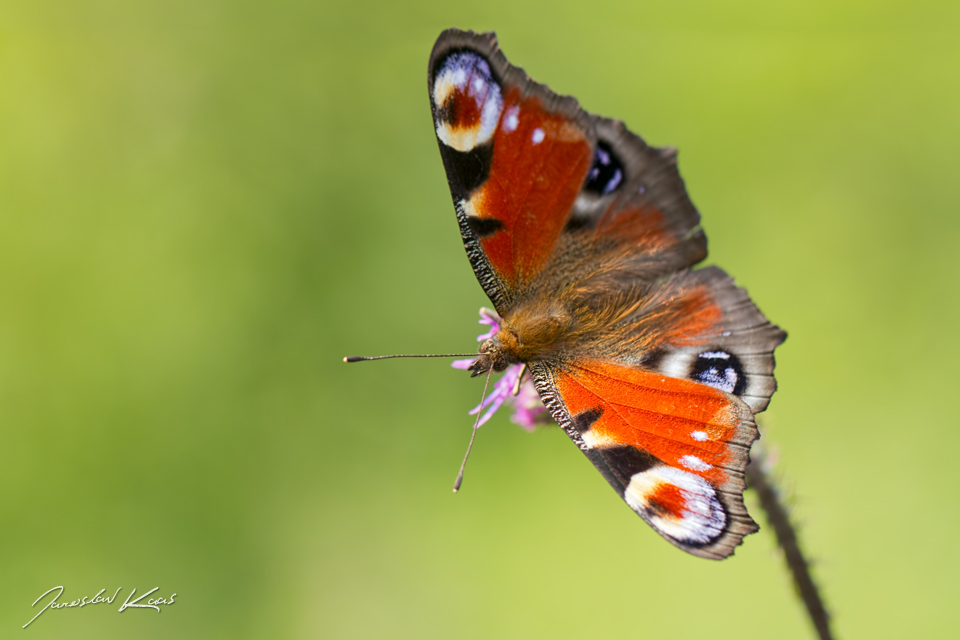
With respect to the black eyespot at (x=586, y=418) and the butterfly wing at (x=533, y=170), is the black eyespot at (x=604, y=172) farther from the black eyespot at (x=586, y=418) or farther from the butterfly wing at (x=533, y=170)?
the black eyespot at (x=586, y=418)

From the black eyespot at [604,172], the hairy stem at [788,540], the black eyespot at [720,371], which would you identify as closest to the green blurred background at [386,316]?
the hairy stem at [788,540]

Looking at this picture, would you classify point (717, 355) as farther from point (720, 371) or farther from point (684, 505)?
point (684, 505)

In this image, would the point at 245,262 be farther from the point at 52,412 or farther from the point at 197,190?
the point at 52,412

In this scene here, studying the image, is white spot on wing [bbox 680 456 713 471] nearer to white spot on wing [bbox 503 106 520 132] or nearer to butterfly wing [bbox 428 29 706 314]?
butterfly wing [bbox 428 29 706 314]
